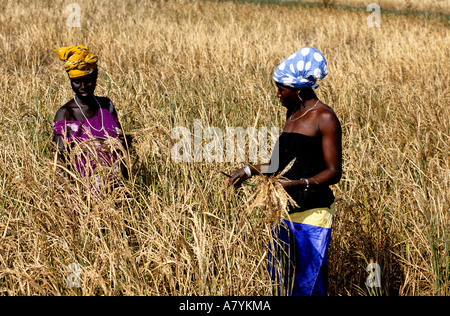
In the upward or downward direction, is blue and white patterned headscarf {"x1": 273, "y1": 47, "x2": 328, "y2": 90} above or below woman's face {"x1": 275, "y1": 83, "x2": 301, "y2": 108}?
above

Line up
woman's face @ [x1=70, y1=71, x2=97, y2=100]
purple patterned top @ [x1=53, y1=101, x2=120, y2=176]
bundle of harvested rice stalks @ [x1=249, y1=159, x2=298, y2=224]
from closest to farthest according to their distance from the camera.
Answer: bundle of harvested rice stalks @ [x1=249, y1=159, x2=298, y2=224] < purple patterned top @ [x1=53, y1=101, x2=120, y2=176] < woman's face @ [x1=70, y1=71, x2=97, y2=100]

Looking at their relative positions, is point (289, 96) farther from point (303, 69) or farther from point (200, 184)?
point (200, 184)

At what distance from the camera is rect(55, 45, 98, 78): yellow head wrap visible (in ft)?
7.76

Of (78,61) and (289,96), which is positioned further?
(78,61)

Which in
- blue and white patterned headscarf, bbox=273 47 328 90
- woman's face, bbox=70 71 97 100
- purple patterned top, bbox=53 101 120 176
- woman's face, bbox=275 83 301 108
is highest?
blue and white patterned headscarf, bbox=273 47 328 90

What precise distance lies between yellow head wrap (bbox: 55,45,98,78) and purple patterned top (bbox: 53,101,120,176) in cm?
21

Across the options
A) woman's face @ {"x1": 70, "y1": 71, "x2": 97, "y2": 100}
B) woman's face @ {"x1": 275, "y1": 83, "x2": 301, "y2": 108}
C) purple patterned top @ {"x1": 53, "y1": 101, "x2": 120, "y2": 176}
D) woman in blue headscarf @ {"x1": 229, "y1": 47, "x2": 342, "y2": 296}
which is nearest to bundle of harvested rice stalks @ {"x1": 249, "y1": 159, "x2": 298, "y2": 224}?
woman in blue headscarf @ {"x1": 229, "y1": 47, "x2": 342, "y2": 296}

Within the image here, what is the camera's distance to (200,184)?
281 centimetres

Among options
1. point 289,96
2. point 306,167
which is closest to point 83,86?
point 289,96

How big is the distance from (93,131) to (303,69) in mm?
1144

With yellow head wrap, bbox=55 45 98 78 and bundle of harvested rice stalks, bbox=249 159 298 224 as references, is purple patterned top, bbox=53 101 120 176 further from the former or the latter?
bundle of harvested rice stalks, bbox=249 159 298 224

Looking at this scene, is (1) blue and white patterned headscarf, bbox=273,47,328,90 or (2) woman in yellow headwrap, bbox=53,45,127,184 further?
(2) woman in yellow headwrap, bbox=53,45,127,184

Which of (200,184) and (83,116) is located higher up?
(83,116)

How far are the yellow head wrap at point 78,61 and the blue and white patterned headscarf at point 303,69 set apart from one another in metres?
1.08
